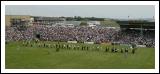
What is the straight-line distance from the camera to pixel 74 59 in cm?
1970

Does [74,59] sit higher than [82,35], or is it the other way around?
[82,35]

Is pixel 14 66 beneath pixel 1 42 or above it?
beneath

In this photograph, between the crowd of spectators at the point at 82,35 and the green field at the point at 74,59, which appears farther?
the crowd of spectators at the point at 82,35

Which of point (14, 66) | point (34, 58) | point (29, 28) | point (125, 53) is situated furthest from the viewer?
point (29, 28)

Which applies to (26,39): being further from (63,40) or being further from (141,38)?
(141,38)

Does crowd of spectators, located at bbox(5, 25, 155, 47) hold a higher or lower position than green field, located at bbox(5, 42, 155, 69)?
higher

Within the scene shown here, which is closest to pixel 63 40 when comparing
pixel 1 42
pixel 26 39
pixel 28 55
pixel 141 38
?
pixel 26 39

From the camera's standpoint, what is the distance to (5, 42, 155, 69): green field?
17822 mm

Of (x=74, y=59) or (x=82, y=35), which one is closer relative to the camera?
(x=74, y=59)

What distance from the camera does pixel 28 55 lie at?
21156 millimetres

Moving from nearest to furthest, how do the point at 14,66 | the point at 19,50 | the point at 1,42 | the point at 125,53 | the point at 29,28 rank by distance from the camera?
the point at 1,42
the point at 14,66
the point at 125,53
the point at 19,50
the point at 29,28

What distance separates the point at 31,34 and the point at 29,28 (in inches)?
130

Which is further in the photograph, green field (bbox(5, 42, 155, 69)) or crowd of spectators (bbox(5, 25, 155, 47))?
crowd of spectators (bbox(5, 25, 155, 47))

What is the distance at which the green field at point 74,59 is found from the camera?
1782 centimetres
